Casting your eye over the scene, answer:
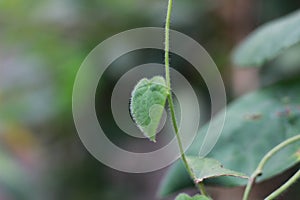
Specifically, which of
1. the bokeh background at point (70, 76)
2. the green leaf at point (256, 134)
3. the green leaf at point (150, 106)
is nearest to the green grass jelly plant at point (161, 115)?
the green leaf at point (150, 106)

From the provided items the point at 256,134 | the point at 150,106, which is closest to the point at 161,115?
the point at 150,106

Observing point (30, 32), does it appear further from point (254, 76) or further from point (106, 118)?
point (254, 76)

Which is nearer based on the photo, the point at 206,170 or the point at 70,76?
the point at 206,170

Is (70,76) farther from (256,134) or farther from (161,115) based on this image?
(161,115)

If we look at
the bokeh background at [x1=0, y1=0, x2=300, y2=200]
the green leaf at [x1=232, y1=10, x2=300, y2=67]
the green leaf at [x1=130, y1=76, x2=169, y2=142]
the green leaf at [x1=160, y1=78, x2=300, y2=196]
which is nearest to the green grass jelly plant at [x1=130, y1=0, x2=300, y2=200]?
the green leaf at [x1=130, y1=76, x2=169, y2=142]

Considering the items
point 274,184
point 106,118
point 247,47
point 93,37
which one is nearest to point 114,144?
point 106,118

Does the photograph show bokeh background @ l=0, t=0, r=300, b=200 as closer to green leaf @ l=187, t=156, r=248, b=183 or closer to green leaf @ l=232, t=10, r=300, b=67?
green leaf @ l=232, t=10, r=300, b=67

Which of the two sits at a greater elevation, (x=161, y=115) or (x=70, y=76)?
(x=70, y=76)
